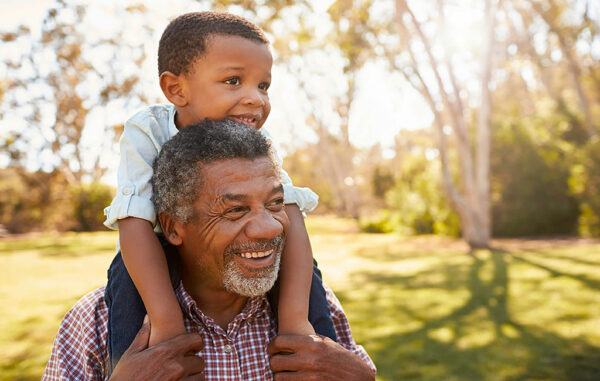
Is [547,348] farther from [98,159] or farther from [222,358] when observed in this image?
[98,159]

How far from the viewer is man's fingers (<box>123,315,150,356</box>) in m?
1.65

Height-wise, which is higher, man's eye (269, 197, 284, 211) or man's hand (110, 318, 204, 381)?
man's eye (269, 197, 284, 211)

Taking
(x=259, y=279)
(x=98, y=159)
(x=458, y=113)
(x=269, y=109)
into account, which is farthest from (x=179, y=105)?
(x=98, y=159)

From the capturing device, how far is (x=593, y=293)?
7.09m

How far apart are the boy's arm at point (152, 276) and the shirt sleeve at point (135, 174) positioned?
0.05 meters

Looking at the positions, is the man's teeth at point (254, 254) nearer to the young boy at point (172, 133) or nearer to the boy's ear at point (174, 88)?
the young boy at point (172, 133)

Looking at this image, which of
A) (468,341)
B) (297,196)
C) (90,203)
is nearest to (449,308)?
(468,341)

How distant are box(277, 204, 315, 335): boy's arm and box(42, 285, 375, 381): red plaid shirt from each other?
0.13 m

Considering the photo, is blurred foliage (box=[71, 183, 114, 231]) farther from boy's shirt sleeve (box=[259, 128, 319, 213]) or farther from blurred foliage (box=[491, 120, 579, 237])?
boy's shirt sleeve (box=[259, 128, 319, 213])

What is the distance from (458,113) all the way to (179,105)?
11574mm

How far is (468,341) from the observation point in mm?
5656

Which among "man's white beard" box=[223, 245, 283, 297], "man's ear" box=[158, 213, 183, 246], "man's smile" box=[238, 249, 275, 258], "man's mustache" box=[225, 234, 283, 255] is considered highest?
"man's ear" box=[158, 213, 183, 246]

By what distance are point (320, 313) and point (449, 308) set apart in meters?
5.66

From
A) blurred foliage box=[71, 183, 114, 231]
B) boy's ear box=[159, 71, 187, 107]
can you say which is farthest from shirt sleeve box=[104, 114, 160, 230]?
blurred foliage box=[71, 183, 114, 231]
